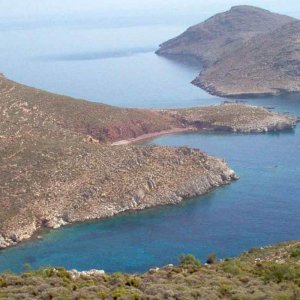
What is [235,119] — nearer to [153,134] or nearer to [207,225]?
[153,134]

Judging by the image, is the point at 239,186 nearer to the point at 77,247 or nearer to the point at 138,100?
the point at 77,247

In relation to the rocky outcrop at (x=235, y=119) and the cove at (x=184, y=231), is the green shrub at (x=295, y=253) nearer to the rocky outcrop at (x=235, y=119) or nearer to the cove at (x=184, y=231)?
the cove at (x=184, y=231)

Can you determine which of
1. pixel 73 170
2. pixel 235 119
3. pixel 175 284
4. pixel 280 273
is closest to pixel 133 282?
pixel 175 284

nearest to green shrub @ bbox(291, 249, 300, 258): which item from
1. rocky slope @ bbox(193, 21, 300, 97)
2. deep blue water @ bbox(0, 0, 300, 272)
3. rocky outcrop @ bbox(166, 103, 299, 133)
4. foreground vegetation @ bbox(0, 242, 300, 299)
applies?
foreground vegetation @ bbox(0, 242, 300, 299)

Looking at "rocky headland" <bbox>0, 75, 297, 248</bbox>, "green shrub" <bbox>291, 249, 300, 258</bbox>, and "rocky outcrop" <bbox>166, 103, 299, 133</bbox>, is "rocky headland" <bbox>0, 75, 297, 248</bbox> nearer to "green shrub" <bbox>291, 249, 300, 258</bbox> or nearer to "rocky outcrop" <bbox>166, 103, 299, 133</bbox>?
"rocky outcrop" <bbox>166, 103, 299, 133</bbox>

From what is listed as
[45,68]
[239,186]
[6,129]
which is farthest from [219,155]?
[45,68]
